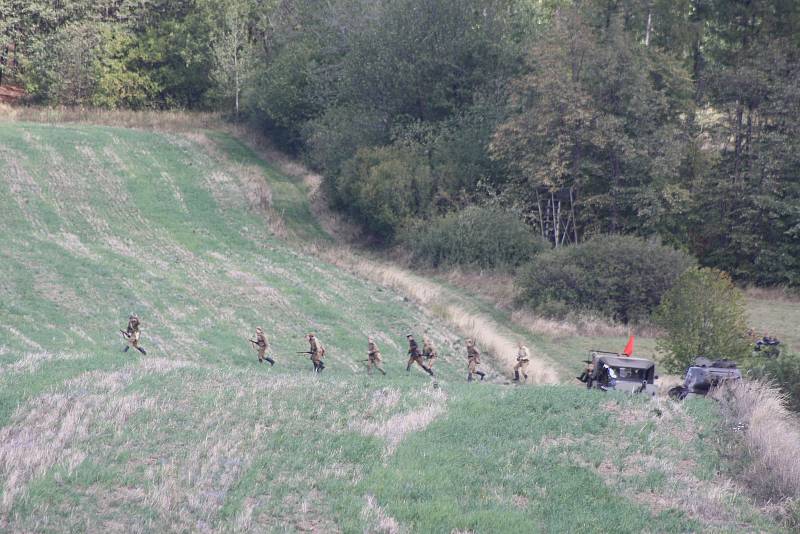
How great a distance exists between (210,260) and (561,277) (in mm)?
14961

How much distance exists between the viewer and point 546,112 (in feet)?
148

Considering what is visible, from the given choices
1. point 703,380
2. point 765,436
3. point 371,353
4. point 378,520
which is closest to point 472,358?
point 371,353

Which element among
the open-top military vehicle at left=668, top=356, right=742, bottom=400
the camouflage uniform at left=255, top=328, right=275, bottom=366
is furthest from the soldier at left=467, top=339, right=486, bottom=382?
the open-top military vehicle at left=668, top=356, right=742, bottom=400

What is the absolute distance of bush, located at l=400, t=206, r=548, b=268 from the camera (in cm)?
4291

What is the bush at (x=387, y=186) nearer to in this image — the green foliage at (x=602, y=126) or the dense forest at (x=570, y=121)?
the dense forest at (x=570, y=121)

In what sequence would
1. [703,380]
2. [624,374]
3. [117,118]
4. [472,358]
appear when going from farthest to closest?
[117,118] → [472,358] → [624,374] → [703,380]

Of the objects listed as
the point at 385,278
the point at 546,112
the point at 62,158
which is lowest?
the point at 385,278

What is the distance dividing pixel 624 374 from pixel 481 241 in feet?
82.0

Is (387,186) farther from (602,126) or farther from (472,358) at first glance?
(472,358)

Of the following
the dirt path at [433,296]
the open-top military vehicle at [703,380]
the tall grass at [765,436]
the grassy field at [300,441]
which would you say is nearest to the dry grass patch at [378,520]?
the grassy field at [300,441]

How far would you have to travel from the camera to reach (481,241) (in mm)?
43094

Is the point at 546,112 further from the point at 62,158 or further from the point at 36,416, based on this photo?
the point at 36,416

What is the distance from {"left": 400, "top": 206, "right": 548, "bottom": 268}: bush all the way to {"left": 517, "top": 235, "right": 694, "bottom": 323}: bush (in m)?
5.98

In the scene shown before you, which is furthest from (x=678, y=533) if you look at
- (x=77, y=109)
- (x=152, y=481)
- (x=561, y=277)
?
(x=77, y=109)
